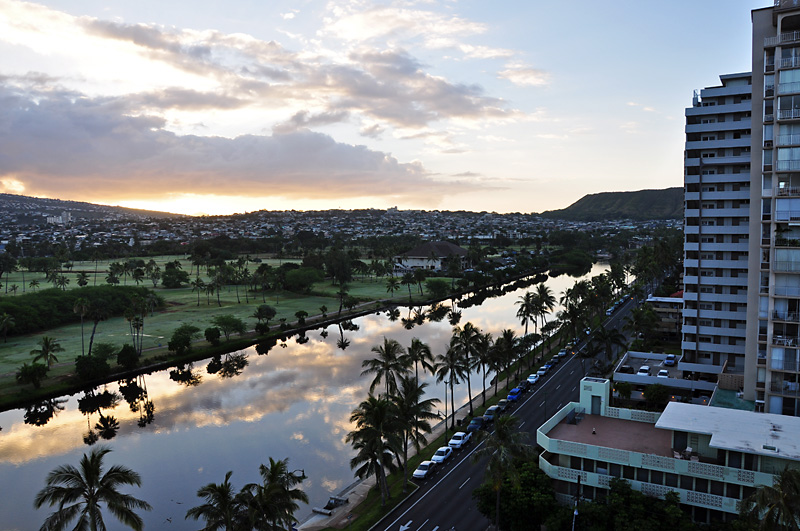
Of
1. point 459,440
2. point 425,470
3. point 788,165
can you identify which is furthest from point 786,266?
point 425,470

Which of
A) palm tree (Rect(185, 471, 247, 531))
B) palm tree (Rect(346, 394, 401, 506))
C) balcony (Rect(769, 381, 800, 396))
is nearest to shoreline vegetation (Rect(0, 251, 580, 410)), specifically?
palm tree (Rect(346, 394, 401, 506))

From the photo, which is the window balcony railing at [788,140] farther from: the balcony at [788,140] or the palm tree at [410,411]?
the palm tree at [410,411]

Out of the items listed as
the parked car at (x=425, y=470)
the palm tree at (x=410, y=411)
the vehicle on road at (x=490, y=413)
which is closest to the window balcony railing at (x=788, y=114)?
the palm tree at (x=410, y=411)

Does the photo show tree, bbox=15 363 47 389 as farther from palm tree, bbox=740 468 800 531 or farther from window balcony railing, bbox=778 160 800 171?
window balcony railing, bbox=778 160 800 171

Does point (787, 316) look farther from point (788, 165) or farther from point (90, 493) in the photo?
point (90, 493)

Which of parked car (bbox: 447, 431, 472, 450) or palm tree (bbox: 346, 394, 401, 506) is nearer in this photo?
palm tree (bbox: 346, 394, 401, 506)
